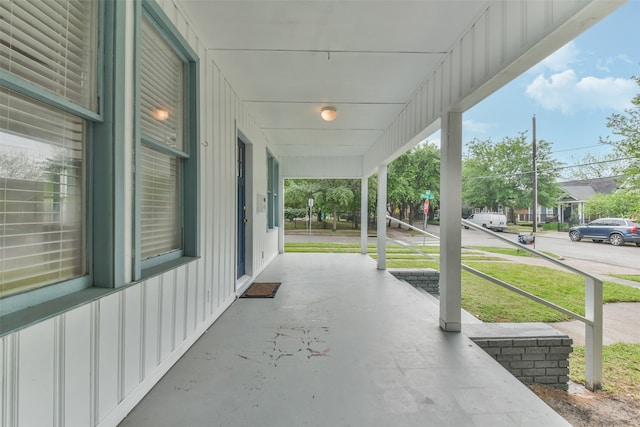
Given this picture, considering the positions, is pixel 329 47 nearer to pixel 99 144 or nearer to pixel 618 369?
pixel 99 144

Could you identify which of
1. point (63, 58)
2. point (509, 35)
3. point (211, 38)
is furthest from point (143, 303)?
point (509, 35)

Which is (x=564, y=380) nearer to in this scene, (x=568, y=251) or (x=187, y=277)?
(x=187, y=277)

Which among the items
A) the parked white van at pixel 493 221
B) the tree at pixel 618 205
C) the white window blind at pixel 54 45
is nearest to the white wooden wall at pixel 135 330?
the white window blind at pixel 54 45

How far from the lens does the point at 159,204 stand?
2168mm

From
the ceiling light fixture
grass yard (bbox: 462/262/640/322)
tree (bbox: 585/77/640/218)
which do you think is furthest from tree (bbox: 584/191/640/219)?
the ceiling light fixture

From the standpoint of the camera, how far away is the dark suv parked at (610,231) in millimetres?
7806

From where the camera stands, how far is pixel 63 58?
1.34 meters

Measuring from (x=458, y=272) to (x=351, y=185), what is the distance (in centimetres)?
1271

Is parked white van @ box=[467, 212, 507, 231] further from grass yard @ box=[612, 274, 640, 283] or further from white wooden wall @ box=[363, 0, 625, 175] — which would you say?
white wooden wall @ box=[363, 0, 625, 175]

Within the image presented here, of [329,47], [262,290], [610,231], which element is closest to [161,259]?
[262,290]

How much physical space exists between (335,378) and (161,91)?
2.54 metres

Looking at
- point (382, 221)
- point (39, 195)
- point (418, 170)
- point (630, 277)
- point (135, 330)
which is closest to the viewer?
point (39, 195)

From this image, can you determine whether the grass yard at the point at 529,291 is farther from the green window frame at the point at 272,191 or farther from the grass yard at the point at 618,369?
the green window frame at the point at 272,191

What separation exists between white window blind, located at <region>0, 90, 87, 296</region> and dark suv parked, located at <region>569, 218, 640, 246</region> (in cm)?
1125
